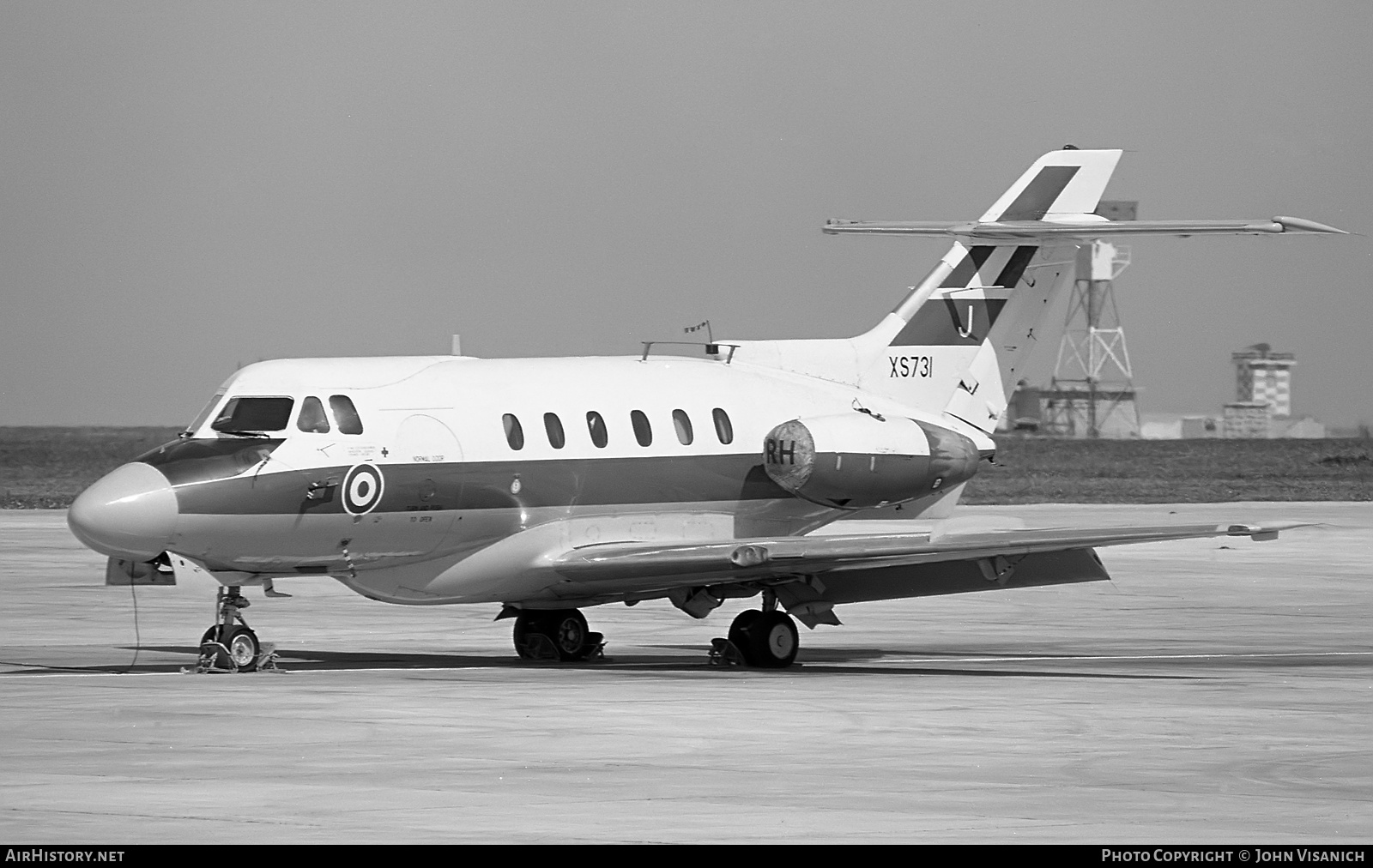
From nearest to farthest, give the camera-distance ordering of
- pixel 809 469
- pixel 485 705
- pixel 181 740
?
pixel 181 740, pixel 485 705, pixel 809 469

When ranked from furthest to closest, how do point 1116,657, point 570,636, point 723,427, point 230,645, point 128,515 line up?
Result: point 1116,657 → point 723,427 → point 570,636 → point 230,645 → point 128,515

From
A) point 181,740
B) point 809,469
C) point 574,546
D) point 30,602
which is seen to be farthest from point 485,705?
point 30,602

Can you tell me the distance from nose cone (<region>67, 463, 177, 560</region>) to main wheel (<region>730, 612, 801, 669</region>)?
6.35 m

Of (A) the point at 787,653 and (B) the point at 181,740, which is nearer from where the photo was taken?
(B) the point at 181,740

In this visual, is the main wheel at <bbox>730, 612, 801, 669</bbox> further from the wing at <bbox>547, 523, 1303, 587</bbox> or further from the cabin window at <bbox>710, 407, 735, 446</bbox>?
the cabin window at <bbox>710, 407, 735, 446</bbox>

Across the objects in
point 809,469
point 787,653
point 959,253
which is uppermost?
point 959,253

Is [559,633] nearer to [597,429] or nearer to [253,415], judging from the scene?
[597,429]

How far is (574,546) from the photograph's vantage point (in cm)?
2334

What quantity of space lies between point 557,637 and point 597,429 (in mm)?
2490

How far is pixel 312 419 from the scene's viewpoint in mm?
21734

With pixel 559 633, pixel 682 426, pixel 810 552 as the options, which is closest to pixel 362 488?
pixel 559 633

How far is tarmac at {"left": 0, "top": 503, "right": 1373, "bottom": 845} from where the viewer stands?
12.3m
